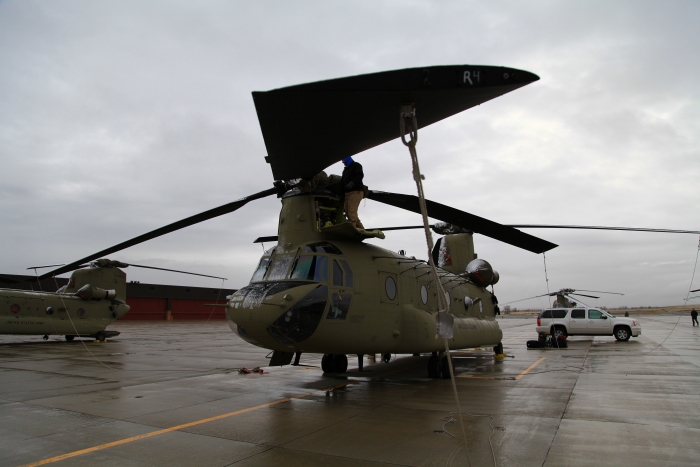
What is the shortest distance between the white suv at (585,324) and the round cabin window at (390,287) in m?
16.1

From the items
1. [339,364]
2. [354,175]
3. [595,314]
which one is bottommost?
[339,364]

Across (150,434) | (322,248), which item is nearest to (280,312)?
(322,248)

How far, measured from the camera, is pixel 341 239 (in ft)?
31.1

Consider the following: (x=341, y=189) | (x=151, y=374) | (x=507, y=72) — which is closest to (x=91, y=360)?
(x=151, y=374)

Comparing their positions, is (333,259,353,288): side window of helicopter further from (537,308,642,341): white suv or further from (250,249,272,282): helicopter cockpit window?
(537,308,642,341): white suv

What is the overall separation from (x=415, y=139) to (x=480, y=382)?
24.5ft

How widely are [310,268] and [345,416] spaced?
9.29 ft

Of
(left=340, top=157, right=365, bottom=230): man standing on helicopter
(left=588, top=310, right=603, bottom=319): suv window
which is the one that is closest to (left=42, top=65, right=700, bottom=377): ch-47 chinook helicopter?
(left=340, top=157, right=365, bottom=230): man standing on helicopter

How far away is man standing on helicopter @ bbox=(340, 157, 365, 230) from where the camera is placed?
29.6 ft

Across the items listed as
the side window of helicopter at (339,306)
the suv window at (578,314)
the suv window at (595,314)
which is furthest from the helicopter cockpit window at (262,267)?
the suv window at (595,314)

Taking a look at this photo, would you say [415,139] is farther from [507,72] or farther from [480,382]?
[480,382]

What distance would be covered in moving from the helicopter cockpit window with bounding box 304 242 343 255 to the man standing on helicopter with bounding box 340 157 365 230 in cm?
66

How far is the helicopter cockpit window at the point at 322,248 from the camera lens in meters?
8.82

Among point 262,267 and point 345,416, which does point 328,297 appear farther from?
point 345,416
